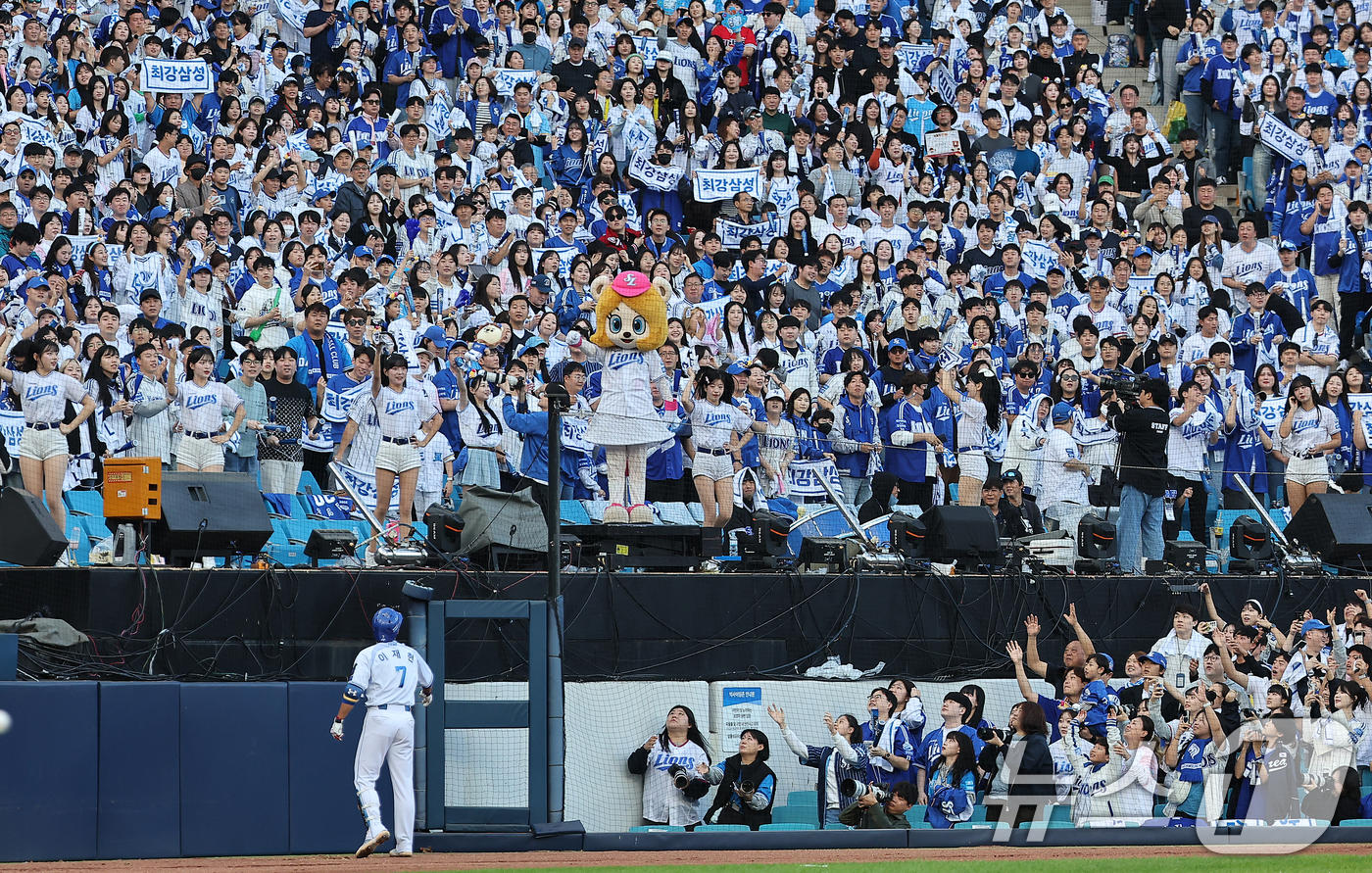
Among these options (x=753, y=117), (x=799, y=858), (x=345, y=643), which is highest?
(x=753, y=117)

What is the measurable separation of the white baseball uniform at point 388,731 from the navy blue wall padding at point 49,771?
6.09 feet

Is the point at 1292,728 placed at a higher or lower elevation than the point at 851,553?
lower

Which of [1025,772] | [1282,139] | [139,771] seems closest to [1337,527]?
[1025,772]

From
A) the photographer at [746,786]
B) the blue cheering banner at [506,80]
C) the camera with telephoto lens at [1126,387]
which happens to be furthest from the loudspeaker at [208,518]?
the blue cheering banner at [506,80]

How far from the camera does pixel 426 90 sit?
2256 centimetres

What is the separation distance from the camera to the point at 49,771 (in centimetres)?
1281

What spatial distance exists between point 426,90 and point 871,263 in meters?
5.83

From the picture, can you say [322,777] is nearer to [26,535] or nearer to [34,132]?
[26,535]

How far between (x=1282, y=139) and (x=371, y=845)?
57.1 feet

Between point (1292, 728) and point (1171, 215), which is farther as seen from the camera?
point (1171, 215)

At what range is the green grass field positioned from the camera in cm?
1184

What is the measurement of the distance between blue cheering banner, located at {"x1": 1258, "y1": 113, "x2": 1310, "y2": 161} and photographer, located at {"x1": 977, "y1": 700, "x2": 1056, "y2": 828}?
1351 centimetres

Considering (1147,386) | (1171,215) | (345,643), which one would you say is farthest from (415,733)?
(1171,215)

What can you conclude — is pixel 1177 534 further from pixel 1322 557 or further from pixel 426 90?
pixel 426 90
